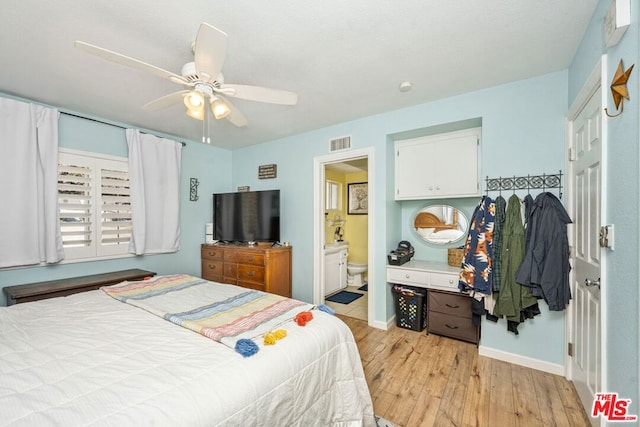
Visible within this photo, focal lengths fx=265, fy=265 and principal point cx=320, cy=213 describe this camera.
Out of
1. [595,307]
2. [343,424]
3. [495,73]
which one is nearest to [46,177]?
[343,424]

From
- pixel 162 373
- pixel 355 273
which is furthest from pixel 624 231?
pixel 355 273

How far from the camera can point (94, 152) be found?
3008 millimetres

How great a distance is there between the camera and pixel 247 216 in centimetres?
377

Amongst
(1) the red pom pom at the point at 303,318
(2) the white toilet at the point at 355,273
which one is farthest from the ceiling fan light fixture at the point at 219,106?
(2) the white toilet at the point at 355,273

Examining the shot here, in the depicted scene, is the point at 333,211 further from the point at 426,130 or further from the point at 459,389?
the point at 459,389

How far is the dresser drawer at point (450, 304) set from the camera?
8.75 ft

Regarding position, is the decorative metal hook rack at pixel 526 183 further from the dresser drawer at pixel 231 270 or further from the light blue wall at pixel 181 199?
the light blue wall at pixel 181 199

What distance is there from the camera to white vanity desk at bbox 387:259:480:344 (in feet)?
8.75

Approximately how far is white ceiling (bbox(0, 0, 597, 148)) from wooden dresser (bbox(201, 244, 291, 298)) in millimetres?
1888

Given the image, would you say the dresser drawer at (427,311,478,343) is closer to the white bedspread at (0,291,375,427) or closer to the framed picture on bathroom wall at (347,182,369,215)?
the white bedspread at (0,291,375,427)

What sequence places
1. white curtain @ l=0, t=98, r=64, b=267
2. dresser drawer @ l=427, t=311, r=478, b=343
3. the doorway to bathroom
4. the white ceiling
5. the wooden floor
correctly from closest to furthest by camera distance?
the white ceiling, the wooden floor, white curtain @ l=0, t=98, r=64, b=267, dresser drawer @ l=427, t=311, r=478, b=343, the doorway to bathroom

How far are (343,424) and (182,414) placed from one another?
0.94 metres

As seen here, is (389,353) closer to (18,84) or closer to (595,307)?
(595,307)

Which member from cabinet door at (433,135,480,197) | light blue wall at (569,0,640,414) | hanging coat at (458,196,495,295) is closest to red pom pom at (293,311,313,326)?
light blue wall at (569,0,640,414)
